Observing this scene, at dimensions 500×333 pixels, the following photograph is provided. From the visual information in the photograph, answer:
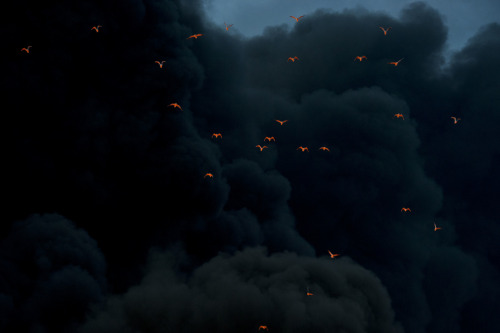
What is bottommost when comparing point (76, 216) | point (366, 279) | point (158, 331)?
point (158, 331)

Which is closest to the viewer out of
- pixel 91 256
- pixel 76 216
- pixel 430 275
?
pixel 91 256

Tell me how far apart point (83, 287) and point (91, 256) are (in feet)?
10.0

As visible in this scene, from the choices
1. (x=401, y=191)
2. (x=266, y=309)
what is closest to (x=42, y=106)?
(x=266, y=309)

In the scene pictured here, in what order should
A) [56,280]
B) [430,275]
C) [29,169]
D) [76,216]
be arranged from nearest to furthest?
1. [56,280]
2. [29,169]
3. [76,216]
4. [430,275]

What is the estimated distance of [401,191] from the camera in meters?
51.2

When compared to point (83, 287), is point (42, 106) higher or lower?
higher

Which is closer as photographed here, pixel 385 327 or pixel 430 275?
pixel 385 327

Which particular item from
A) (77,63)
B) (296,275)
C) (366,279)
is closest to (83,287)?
(296,275)

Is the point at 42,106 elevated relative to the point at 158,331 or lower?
elevated

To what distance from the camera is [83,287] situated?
29594mm

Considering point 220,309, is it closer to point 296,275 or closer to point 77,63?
point 296,275

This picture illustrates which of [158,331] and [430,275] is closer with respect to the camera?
[158,331]

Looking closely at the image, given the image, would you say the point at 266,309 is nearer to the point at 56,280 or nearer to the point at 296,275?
the point at 296,275

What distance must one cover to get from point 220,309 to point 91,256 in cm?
1089
